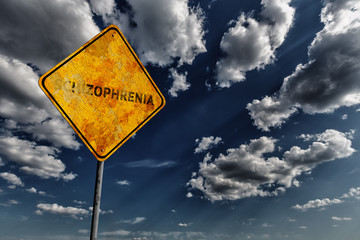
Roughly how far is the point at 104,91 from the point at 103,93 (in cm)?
3

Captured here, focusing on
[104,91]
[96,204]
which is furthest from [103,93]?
[96,204]

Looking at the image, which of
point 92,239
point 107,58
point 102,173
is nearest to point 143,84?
point 107,58

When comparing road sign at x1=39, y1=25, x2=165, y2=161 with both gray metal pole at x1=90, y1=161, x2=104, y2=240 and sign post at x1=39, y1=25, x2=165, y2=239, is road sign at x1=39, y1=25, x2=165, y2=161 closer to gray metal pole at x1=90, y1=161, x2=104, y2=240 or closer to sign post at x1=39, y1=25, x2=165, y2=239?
sign post at x1=39, y1=25, x2=165, y2=239

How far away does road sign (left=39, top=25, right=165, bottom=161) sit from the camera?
9.46 feet

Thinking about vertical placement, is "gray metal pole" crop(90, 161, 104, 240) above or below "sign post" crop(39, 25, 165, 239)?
below

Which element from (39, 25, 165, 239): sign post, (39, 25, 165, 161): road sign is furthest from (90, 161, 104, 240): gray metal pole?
(39, 25, 165, 161): road sign

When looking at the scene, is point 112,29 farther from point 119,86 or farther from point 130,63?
point 119,86

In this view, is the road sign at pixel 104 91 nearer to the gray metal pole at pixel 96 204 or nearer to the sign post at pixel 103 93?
the sign post at pixel 103 93

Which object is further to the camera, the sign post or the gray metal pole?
the sign post

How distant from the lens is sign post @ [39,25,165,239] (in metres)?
2.87

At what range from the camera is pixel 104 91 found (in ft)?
10.1

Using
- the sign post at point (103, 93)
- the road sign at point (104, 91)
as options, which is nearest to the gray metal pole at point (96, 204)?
the sign post at point (103, 93)

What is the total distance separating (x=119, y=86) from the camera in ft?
10.5

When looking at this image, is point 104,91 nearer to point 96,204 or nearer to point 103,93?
point 103,93
